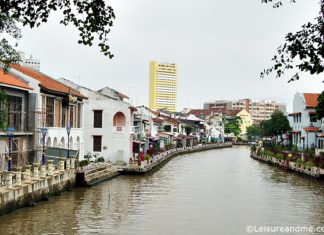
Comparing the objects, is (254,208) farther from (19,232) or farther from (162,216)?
(19,232)

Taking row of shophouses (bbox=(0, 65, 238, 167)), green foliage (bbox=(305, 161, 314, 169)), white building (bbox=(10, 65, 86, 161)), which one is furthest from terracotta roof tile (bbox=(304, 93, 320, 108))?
white building (bbox=(10, 65, 86, 161))

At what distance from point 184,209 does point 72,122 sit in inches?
765

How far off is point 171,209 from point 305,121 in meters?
48.3

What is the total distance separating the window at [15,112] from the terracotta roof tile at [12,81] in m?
0.94

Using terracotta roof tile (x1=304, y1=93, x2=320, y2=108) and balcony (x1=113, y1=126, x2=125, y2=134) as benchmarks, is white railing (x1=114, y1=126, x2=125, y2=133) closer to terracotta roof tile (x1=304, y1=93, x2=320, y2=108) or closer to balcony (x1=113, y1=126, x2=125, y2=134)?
balcony (x1=113, y1=126, x2=125, y2=134)

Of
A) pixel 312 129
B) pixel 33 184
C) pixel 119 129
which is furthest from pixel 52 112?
pixel 312 129

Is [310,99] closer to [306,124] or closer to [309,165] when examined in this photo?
[306,124]

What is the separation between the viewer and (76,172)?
3500cm

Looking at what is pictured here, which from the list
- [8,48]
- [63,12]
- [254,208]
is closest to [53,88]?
[254,208]

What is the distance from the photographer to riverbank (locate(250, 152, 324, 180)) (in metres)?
44.7

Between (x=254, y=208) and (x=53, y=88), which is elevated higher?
(x=53, y=88)

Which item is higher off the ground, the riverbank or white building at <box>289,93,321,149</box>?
white building at <box>289,93,321,149</box>

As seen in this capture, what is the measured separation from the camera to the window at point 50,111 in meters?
36.9

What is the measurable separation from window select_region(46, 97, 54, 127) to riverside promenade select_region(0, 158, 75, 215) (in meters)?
4.59
